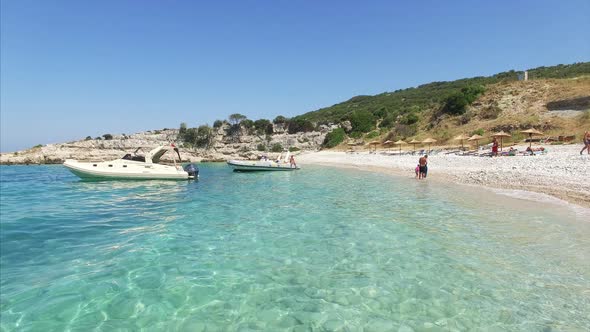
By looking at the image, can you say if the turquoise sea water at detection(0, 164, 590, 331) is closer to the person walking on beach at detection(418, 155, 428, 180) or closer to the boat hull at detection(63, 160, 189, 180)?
the person walking on beach at detection(418, 155, 428, 180)

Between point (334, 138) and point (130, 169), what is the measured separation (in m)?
52.7

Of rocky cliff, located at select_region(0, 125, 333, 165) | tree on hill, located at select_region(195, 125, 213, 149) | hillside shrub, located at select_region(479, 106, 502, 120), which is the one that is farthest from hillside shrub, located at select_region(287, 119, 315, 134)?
hillside shrub, located at select_region(479, 106, 502, 120)

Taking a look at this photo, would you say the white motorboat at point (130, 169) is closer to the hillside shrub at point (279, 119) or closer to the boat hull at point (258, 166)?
the boat hull at point (258, 166)

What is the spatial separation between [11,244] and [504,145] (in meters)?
38.9

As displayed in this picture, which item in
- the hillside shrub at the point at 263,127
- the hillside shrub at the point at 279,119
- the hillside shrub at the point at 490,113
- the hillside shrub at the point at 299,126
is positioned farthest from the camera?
the hillside shrub at the point at 279,119

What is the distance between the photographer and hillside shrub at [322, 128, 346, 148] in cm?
7081

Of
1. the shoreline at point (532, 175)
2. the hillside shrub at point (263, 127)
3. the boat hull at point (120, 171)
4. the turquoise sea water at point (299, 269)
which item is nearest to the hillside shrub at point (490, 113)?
the shoreline at point (532, 175)

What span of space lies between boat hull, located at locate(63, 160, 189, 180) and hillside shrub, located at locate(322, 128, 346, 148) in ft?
164

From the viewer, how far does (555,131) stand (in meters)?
34.5

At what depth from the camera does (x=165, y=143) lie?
57.8 meters

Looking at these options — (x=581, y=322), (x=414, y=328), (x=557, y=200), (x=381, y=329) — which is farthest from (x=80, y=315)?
(x=557, y=200)

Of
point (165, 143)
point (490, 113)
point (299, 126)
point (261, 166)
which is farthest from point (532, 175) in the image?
point (299, 126)

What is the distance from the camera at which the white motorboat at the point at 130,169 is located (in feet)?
74.0

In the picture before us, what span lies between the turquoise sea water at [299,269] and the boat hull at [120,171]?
416 inches
